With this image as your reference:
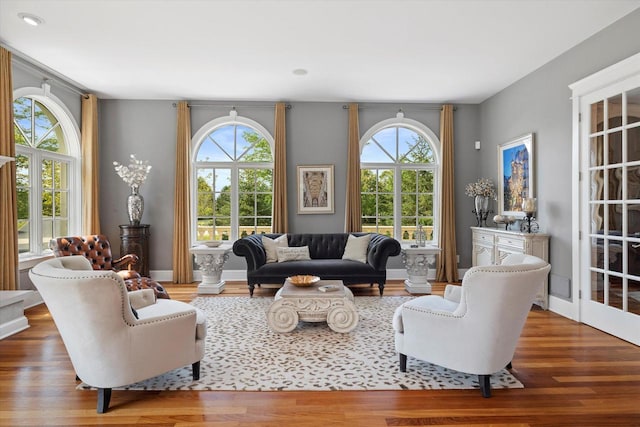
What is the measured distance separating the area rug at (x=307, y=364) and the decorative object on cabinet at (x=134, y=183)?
283cm

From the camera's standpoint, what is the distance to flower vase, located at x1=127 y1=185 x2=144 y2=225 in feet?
19.8

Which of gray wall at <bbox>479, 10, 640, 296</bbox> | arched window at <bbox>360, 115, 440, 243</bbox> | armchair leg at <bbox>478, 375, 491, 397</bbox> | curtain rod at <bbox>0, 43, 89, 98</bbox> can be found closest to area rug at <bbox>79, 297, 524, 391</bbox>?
armchair leg at <bbox>478, 375, 491, 397</bbox>

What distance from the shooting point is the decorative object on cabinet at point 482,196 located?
6117 mm

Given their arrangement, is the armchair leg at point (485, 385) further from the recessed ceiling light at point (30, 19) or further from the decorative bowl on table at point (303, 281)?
the recessed ceiling light at point (30, 19)

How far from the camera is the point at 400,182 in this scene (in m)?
6.83

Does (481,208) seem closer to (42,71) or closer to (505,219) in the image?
(505,219)

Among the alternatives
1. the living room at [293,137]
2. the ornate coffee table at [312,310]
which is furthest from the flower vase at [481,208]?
the ornate coffee table at [312,310]

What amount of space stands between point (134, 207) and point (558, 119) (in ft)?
21.0

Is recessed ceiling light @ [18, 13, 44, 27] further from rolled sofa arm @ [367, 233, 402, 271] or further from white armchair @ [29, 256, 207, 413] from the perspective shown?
rolled sofa arm @ [367, 233, 402, 271]

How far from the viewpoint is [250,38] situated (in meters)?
4.15

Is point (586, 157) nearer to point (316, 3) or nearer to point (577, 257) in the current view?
point (577, 257)

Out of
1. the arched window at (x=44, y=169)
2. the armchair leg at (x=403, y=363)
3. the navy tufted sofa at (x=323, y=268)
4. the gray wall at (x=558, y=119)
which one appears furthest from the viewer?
the navy tufted sofa at (x=323, y=268)

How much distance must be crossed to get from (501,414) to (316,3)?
3643mm

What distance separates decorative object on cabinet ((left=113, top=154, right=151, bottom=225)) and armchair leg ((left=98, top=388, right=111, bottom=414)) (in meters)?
4.18
